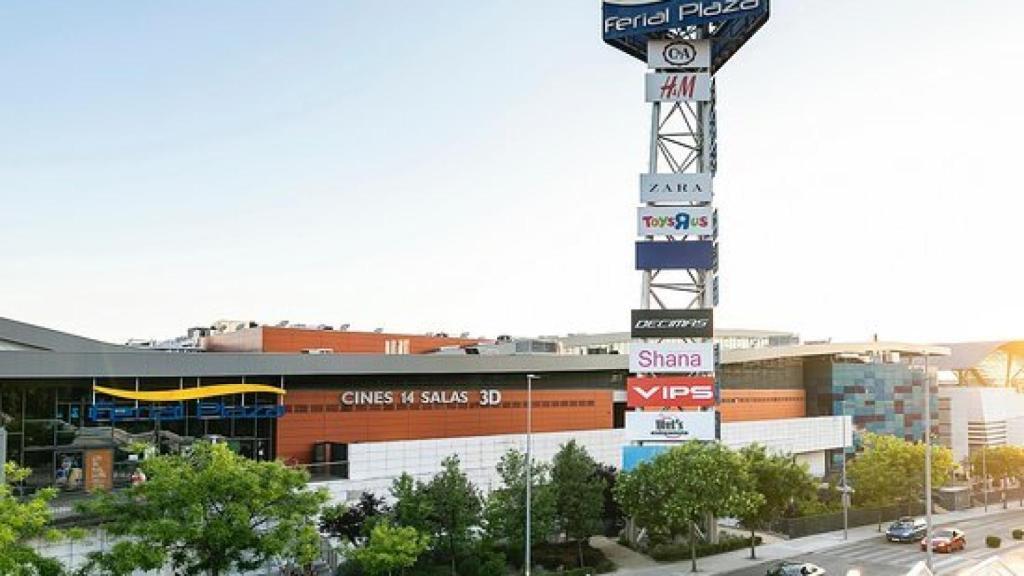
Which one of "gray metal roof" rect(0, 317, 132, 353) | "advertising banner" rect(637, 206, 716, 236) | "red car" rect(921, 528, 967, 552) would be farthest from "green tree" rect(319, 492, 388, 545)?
"red car" rect(921, 528, 967, 552)

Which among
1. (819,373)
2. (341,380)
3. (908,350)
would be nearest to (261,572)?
(341,380)

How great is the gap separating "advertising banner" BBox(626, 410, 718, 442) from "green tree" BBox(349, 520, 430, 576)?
2515 centimetres

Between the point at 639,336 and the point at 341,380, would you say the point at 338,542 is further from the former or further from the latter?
the point at 639,336

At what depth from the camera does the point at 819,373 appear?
93.9 metres

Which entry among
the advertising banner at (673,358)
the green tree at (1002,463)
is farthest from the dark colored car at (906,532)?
the green tree at (1002,463)

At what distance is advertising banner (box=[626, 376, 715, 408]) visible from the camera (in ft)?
205

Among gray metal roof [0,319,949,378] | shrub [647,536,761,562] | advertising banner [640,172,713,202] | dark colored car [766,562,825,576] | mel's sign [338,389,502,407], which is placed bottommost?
shrub [647,536,761,562]

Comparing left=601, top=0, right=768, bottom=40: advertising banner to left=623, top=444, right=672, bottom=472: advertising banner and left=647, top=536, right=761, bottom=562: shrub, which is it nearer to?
left=623, top=444, right=672, bottom=472: advertising banner

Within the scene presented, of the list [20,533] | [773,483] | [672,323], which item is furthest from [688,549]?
[20,533]

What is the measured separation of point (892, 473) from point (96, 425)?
2100 inches

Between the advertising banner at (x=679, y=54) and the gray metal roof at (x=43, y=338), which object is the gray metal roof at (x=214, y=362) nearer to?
the gray metal roof at (x=43, y=338)

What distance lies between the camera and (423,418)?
5838 centimetres

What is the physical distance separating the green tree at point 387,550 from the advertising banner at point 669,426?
2515 cm

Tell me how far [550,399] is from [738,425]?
62.2ft
